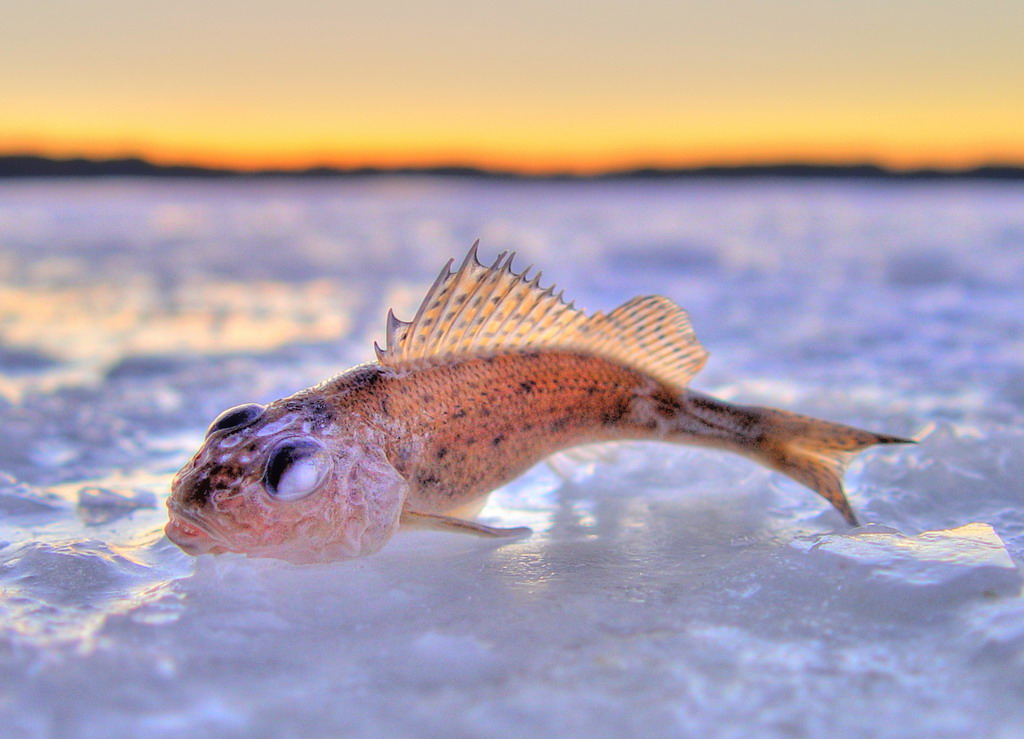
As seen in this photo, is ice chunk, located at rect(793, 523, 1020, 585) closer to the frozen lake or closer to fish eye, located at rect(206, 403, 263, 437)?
the frozen lake

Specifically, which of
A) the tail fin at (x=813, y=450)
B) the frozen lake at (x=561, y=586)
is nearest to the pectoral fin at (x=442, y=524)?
the frozen lake at (x=561, y=586)

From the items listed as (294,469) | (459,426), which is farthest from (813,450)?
(294,469)

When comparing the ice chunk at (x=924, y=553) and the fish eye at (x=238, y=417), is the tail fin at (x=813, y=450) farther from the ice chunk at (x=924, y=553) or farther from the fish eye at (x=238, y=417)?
the fish eye at (x=238, y=417)

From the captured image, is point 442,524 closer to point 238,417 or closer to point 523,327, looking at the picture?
point 238,417

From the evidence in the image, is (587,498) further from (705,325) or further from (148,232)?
(148,232)

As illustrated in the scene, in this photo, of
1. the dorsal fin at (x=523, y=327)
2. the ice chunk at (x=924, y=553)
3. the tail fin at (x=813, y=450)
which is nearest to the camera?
the ice chunk at (x=924, y=553)
